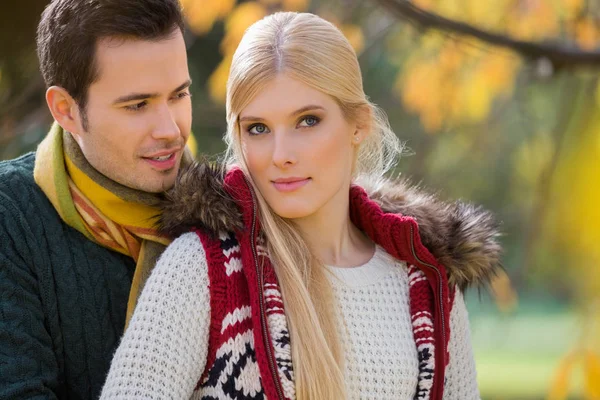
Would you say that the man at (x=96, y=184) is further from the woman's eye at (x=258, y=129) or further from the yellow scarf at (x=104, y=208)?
the woman's eye at (x=258, y=129)

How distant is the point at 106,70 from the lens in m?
2.56

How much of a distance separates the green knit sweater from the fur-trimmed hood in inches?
10.1

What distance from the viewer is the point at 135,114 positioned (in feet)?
8.45

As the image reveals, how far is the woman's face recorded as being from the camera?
7.73 ft

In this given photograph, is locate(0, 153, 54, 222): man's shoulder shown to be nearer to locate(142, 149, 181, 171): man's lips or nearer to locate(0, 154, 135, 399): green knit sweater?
locate(0, 154, 135, 399): green knit sweater

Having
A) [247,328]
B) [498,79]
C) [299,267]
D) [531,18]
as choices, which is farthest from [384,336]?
[498,79]

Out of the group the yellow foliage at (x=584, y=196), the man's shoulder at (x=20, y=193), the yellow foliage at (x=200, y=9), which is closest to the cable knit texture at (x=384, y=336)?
the man's shoulder at (x=20, y=193)

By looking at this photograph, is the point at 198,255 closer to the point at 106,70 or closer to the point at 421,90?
the point at 106,70

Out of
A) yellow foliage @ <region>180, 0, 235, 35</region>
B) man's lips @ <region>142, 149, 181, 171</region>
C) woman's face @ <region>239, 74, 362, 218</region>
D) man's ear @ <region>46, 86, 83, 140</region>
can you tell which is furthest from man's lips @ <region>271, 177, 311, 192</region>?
yellow foliage @ <region>180, 0, 235, 35</region>

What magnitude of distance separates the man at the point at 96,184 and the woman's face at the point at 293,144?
30 centimetres

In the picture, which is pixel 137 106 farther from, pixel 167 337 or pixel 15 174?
pixel 167 337

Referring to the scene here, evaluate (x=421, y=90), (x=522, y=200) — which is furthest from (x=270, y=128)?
(x=522, y=200)

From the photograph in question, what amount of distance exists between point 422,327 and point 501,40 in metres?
1.21

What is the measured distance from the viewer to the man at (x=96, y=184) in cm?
250
